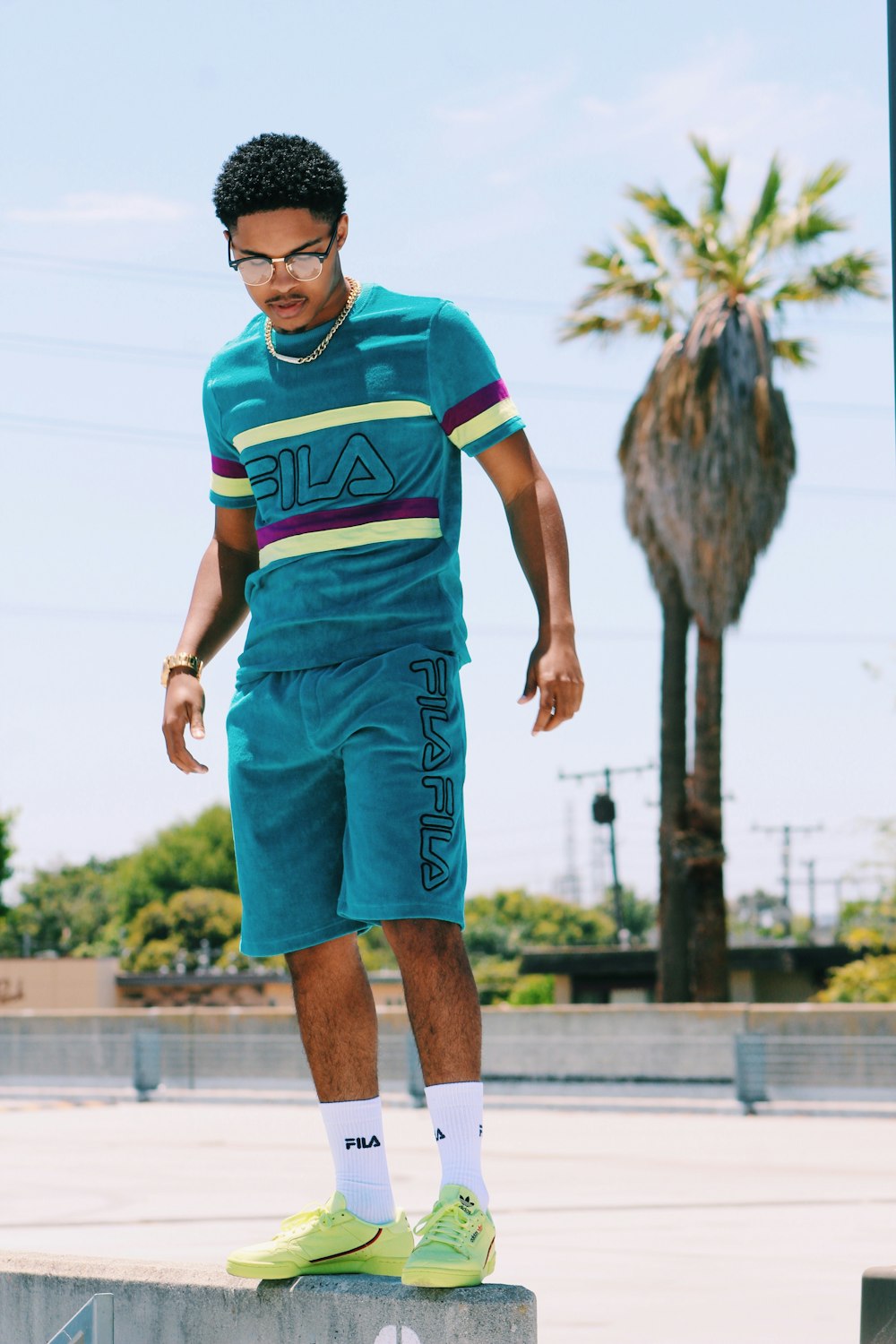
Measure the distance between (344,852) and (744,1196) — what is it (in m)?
7.17

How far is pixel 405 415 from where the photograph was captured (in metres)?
3.54

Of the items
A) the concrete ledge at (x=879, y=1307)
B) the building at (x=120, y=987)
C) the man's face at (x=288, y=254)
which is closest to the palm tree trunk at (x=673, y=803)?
the concrete ledge at (x=879, y=1307)

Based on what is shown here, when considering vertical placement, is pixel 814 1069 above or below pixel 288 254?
below

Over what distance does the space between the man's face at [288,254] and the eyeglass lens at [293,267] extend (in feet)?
0.03

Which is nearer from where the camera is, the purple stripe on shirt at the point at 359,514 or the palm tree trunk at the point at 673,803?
the purple stripe on shirt at the point at 359,514

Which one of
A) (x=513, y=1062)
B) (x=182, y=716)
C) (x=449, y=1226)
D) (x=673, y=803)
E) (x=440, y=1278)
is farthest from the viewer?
(x=673, y=803)

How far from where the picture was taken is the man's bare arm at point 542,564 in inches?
136

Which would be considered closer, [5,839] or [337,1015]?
[337,1015]

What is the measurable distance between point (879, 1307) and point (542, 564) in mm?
1622

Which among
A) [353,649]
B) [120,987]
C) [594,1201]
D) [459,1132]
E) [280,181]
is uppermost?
[280,181]

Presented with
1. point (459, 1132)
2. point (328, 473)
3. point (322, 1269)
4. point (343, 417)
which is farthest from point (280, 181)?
point (322, 1269)

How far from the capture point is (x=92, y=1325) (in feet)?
11.6

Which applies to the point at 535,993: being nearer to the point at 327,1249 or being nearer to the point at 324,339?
the point at 327,1249

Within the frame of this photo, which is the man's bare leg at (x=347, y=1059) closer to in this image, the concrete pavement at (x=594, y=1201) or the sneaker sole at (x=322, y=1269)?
the sneaker sole at (x=322, y=1269)
